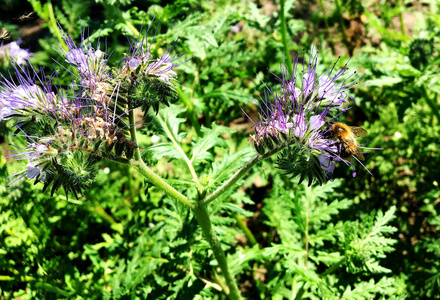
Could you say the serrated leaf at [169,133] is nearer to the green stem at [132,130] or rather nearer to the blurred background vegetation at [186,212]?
the blurred background vegetation at [186,212]

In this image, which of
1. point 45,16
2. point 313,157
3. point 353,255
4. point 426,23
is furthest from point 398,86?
point 45,16

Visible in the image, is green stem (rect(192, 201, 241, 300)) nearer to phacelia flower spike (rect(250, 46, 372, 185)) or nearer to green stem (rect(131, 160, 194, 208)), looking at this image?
green stem (rect(131, 160, 194, 208))

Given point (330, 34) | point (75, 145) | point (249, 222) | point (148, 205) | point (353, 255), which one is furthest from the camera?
point (330, 34)

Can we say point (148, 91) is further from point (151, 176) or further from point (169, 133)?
point (169, 133)

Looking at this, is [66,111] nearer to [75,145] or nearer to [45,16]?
[75,145]

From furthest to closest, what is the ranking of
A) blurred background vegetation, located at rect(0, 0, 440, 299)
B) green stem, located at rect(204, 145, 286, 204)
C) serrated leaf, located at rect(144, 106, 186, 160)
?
blurred background vegetation, located at rect(0, 0, 440, 299) < serrated leaf, located at rect(144, 106, 186, 160) < green stem, located at rect(204, 145, 286, 204)

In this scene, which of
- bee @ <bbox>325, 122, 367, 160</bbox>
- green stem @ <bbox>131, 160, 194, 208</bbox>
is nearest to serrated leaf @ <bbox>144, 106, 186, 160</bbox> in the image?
green stem @ <bbox>131, 160, 194, 208</bbox>
